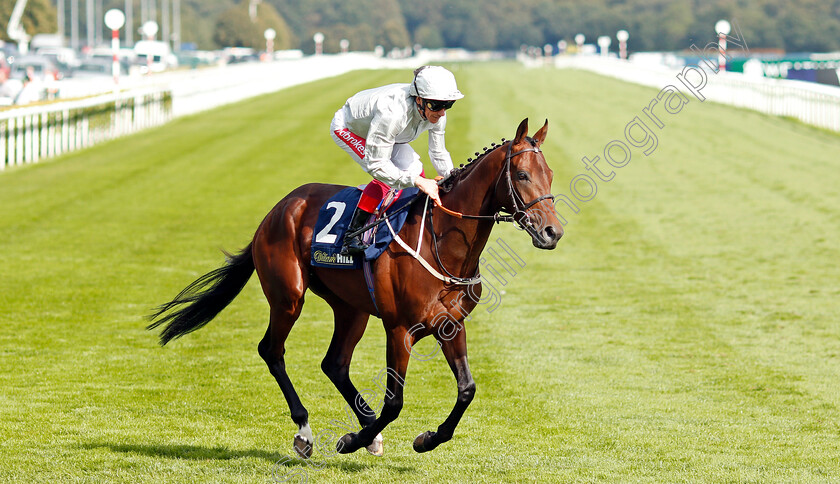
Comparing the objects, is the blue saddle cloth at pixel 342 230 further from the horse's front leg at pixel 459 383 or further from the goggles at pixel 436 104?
the horse's front leg at pixel 459 383

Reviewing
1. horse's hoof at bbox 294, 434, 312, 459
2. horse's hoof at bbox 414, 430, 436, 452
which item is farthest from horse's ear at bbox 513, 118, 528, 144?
horse's hoof at bbox 294, 434, 312, 459

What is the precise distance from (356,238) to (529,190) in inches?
39.9

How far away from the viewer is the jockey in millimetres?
4930

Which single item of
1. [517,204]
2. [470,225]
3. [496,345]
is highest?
[517,204]

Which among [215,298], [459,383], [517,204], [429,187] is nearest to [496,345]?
[215,298]

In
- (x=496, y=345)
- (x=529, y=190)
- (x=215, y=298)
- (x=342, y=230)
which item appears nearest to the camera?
(x=529, y=190)

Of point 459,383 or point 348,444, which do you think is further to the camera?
point 348,444

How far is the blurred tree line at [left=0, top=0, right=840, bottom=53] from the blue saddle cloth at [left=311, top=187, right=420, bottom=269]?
80809 mm

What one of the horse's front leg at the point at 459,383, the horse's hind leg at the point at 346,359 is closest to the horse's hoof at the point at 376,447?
the horse's hind leg at the point at 346,359

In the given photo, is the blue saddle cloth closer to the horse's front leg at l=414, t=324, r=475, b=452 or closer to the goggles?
the goggles

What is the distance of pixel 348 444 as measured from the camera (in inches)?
206

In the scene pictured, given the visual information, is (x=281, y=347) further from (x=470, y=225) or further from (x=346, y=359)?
(x=470, y=225)

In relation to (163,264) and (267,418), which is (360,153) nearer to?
(267,418)

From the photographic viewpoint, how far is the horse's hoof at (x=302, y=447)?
17.6 ft
